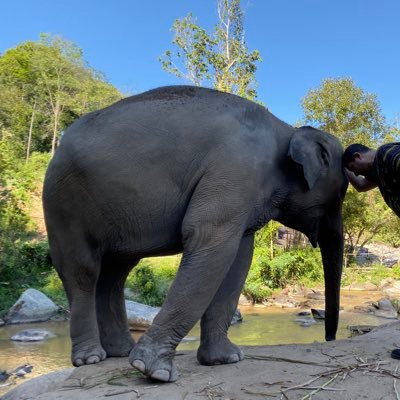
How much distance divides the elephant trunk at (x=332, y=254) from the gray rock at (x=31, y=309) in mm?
7592

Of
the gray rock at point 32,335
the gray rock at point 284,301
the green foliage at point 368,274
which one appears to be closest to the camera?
the gray rock at point 32,335

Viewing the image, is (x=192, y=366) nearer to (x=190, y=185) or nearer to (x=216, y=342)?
(x=216, y=342)

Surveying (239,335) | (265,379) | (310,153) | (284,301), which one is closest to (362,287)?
(284,301)

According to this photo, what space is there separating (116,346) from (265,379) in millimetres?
1238

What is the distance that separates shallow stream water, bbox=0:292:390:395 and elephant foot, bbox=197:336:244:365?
11.2 ft

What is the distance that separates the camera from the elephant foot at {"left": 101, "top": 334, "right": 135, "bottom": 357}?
362 cm

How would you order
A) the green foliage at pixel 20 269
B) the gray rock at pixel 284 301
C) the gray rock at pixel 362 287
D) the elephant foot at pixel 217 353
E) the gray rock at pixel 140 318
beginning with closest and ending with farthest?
the elephant foot at pixel 217 353 < the gray rock at pixel 140 318 < the green foliage at pixel 20 269 < the gray rock at pixel 284 301 < the gray rock at pixel 362 287

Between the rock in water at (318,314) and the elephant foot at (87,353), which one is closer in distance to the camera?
the elephant foot at (87,353)

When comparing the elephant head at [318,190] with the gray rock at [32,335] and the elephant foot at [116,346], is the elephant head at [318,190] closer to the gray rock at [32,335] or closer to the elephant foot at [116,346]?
the elephant foot at [116,346]

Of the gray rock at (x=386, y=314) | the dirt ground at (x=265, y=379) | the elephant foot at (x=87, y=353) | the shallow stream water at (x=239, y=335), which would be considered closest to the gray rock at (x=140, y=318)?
the shallow stream water at (x=239, y=335)

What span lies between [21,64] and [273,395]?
35024mm

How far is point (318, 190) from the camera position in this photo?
3.34 m

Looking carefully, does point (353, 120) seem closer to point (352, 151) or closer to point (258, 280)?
point (258, 280)

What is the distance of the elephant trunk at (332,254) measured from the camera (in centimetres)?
356
